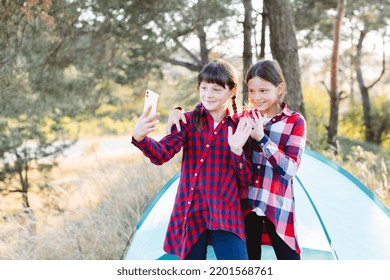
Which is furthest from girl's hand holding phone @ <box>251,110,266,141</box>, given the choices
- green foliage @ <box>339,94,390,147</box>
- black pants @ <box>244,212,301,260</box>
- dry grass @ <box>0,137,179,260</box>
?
green foliage @ <box>339,94,390,147</box>

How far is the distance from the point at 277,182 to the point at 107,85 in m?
6.25

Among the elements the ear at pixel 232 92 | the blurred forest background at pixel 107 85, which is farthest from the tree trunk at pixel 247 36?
the ear at pixel 232 92

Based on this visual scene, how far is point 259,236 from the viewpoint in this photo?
2.32 metres

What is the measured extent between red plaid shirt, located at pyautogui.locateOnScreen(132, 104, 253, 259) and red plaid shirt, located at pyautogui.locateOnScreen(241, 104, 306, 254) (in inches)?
3.2

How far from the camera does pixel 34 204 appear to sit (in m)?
6.90

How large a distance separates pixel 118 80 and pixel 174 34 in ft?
4.46

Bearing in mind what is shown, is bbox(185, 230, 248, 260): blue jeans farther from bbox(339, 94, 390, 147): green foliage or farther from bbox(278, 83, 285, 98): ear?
bbox(339, 94, 390, 147): green foliage

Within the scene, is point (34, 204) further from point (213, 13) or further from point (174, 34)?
point (213, 13)

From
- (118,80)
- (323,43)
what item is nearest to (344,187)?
(118,80)

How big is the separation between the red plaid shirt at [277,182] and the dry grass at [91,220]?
200 cm

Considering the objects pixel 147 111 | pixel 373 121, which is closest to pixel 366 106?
pixel 373 121

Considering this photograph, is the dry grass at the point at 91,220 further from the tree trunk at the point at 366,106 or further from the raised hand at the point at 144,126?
the tree trunk at the point at 366,106

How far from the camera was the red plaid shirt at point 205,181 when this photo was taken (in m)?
2.09

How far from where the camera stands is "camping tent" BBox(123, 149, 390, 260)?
3.03m
